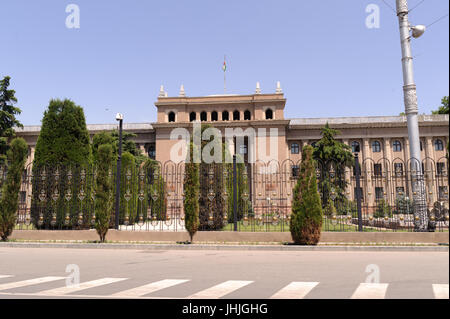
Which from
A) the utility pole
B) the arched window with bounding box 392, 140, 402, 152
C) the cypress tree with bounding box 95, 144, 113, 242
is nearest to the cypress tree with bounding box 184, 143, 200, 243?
the cypress tree with bounding box 95, 144, 113, 242

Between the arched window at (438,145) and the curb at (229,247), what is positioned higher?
the arched window at (438,145)

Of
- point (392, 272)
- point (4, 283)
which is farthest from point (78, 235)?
point (392, 272)

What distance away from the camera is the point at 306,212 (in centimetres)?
1212

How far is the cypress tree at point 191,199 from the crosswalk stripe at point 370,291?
331 inches

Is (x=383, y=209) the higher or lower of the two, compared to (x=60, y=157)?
lower

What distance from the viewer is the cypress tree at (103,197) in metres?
13.9

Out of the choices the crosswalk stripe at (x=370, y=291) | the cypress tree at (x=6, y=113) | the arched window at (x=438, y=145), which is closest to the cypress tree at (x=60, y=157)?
the crosswalk stripe at (x=370, y=291)

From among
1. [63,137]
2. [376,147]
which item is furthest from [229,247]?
[376,147]

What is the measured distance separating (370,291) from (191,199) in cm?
913

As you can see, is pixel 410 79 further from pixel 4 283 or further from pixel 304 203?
pixel 4 283

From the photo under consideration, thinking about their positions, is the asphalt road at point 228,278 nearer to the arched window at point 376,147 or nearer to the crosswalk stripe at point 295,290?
the crosswalk stripe at point 295,290

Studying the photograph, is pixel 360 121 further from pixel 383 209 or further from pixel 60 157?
pixel 60 157

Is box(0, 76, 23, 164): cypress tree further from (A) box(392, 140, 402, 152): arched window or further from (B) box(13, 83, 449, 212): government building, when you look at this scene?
(A) box(392, 140, 402, 152): arched window

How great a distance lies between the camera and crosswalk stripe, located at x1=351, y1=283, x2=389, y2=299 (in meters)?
4.76
